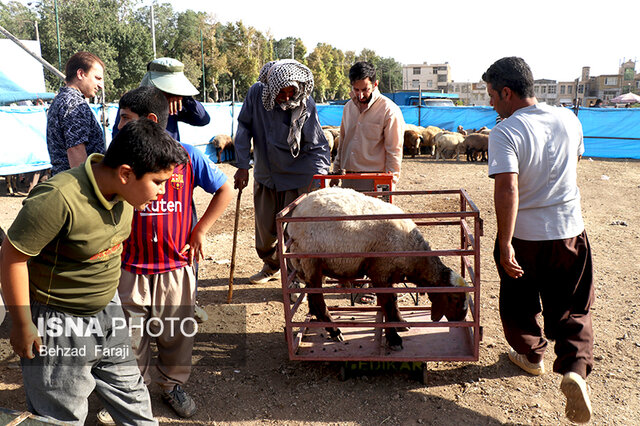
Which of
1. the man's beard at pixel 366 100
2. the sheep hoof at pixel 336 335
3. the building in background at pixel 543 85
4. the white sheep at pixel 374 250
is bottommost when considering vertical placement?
the sheep hoof at pixel 336 335

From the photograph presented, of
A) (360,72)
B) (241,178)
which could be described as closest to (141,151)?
(241,178)

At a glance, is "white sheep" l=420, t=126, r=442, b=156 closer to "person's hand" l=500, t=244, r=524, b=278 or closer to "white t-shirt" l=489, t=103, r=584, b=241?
"white t-shirt" l=489, t=103, r=584, b=241

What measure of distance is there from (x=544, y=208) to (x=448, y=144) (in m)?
14.7

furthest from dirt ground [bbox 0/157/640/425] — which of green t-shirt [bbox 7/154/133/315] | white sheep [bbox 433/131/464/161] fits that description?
white sheep [bbox 433/131/464/161]

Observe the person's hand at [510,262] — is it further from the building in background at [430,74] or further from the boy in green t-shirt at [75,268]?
the building in background at [430,74]

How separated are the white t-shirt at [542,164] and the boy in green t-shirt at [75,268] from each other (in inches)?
76.3

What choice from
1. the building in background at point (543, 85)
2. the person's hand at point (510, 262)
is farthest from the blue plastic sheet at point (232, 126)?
the building in background at point (543, 85)

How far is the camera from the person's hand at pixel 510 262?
304cm

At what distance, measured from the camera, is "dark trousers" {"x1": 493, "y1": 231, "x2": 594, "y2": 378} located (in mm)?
3074

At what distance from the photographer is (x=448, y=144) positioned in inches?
682

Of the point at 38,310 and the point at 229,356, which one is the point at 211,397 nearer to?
the point at 229,356

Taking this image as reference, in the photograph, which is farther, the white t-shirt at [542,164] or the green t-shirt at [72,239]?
the white t-shirt at [542,164]

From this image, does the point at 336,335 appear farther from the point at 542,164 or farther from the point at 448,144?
the point at 448,144

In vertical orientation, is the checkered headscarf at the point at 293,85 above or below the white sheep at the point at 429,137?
above
